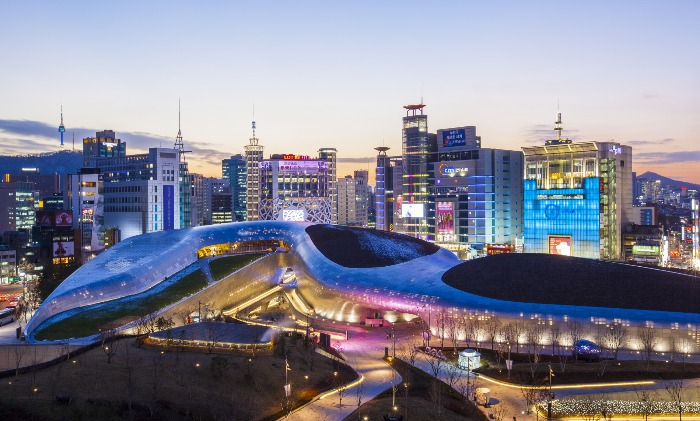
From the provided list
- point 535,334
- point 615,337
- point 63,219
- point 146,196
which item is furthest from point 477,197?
point 615,337

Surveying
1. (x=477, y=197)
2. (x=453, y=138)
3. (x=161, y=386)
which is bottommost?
(x=161, y=386)

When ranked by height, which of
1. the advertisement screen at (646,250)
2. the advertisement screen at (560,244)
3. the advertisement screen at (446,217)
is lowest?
the advertisement screen at (646,250)

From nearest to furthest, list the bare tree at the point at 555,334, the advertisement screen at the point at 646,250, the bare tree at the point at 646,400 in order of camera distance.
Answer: the bare tree at the point at 646,400
the bare tree at the point at 555,334
the advertisement screen at the point at 646,250

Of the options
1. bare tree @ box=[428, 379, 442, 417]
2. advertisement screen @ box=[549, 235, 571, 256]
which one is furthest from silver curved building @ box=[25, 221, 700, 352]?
advertisement screen @ box=[549, 235, 571, 256]

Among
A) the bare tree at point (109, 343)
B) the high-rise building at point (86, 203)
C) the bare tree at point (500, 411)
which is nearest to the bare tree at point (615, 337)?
the bare tree at point (500, 411)

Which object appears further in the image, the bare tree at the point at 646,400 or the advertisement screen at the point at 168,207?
the advertisement screen at the point at 168,207

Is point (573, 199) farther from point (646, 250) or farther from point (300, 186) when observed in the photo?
point (300, 186)

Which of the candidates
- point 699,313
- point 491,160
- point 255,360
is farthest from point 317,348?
point 491,160

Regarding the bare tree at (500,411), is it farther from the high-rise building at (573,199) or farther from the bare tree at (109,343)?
the high-rise building at (573,199)

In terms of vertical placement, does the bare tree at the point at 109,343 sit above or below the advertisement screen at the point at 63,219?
below
